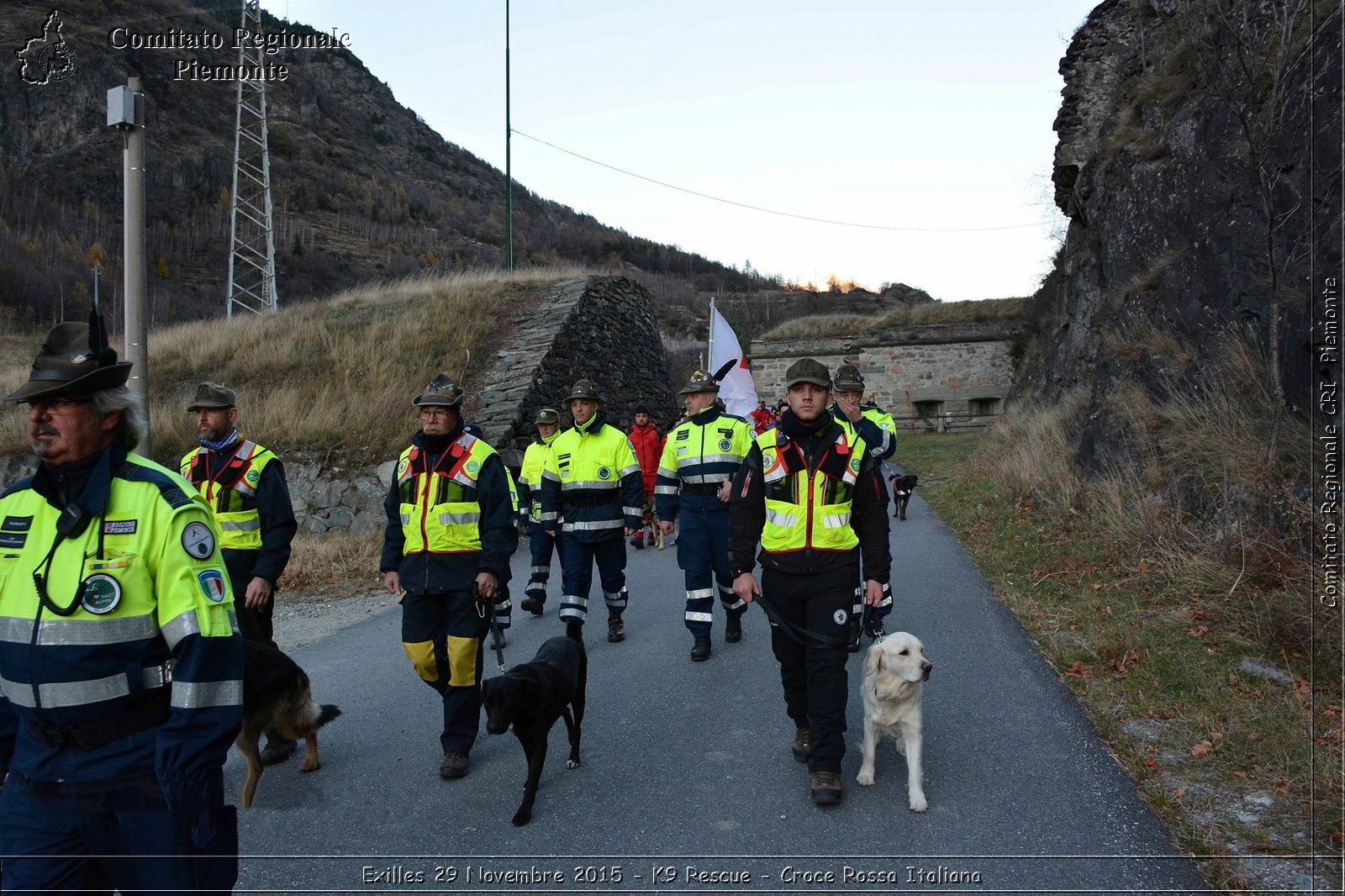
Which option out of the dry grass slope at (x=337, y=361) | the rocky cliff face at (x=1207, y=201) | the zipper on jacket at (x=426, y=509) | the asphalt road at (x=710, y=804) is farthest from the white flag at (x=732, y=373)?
the zipper on jacket at (x=426, y=509)

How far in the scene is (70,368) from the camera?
7.56 feet

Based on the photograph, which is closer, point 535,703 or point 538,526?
point 535,703

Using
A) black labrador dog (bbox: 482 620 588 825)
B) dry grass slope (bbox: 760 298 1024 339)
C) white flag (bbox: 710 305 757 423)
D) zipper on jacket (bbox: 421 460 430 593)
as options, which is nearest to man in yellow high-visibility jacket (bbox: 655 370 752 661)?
black labrador dog (bbox: 482 620 588 825)

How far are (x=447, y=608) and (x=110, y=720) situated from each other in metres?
2.59

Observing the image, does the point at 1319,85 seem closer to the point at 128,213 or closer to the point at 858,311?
the point at 128,213

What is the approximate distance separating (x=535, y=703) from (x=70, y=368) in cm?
255

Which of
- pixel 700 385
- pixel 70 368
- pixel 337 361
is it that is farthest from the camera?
pixel 337 361

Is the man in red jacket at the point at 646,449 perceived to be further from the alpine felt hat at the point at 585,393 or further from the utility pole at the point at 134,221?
the utility pole at the point at 134,221

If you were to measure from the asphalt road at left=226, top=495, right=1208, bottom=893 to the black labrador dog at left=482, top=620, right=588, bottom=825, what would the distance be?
0.56 ft

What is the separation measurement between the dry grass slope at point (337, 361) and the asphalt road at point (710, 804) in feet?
30.5

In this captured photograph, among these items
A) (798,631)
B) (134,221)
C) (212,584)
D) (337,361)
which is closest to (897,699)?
(798,631)

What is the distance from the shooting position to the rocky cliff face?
732 centimetres

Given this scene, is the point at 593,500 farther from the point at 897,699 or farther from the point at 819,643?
the point at 897,699

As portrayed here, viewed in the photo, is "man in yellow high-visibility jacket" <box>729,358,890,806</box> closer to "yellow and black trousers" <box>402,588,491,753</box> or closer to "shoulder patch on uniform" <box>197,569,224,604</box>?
"yellow and black trousers" <box>402,588,491,753</box>
